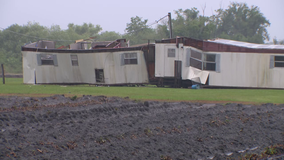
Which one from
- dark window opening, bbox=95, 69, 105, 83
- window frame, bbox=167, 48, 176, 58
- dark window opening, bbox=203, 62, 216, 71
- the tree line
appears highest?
the tree line

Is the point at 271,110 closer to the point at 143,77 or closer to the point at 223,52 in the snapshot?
the point at 223,52

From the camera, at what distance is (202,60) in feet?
61.9

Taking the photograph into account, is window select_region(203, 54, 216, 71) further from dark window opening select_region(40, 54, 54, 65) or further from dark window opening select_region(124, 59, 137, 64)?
dark window opening select_region(40, 54, 54, 65)

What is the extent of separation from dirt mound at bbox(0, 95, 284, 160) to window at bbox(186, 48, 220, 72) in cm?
721

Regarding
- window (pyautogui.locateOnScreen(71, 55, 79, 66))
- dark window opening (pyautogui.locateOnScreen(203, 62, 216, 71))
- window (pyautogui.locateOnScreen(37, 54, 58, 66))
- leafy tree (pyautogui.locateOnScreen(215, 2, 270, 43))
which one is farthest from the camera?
leafy tree (pyautogui.locateOnScreen(215, 2, 270, 43))

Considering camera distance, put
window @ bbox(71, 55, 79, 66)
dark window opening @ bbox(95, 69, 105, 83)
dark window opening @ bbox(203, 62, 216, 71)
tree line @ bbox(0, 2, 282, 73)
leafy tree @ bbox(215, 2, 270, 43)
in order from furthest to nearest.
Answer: leafy tree @ bbox(215, 2, 270, 43) < tree line @ bbox(0, 2, 282, 73) < window @ bbox(71, 55, 79, 66) < dark window opening @ bbox(95, 69, 105, 83) < dark window opening @ bbox(203, 62, 216, 71)

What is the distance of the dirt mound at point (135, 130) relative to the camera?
618 centimetres

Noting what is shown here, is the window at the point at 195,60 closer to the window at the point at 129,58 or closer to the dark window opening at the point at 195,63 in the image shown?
the dark window opening at the point at 195,63

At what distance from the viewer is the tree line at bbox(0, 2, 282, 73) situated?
144 ft

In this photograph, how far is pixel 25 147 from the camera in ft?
20.5

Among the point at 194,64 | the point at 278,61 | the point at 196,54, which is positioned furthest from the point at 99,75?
the point at 278,61

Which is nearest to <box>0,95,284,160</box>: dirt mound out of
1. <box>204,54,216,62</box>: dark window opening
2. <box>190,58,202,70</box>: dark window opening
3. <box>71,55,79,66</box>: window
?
<box>190,58,202,70</box>: dark window opening

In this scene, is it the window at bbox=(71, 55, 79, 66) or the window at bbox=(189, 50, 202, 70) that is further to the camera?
the window at bbox=(71, 55, 79, 66)

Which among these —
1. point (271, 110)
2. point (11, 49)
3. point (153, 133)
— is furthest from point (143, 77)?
point (11, 49)
